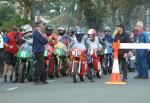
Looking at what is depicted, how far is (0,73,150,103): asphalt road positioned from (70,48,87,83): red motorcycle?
0.33 m

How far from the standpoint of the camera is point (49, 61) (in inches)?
838

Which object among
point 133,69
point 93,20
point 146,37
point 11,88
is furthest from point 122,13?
point 11,88

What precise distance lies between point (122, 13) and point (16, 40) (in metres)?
42.4

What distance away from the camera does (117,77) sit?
19062 millimetres

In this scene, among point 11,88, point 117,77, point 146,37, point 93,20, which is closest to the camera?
point 11,88

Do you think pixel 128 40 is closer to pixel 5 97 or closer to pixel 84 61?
pixel 84 61

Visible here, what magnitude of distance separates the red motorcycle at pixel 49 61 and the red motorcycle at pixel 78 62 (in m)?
1.55

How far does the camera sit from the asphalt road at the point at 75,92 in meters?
14.2

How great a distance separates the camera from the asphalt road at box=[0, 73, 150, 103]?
1425 centimetres

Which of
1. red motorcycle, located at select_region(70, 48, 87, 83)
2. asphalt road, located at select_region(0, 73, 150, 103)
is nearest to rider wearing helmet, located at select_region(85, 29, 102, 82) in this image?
red motorcycle, located at select_region(70, 48, 87, 83)

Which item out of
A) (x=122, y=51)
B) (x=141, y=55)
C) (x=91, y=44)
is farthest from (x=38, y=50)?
(x=141, y=55)

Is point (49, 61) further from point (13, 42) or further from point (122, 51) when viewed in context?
point (122, 51)

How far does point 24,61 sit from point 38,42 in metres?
0.98

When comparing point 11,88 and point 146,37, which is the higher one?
point 146,37
